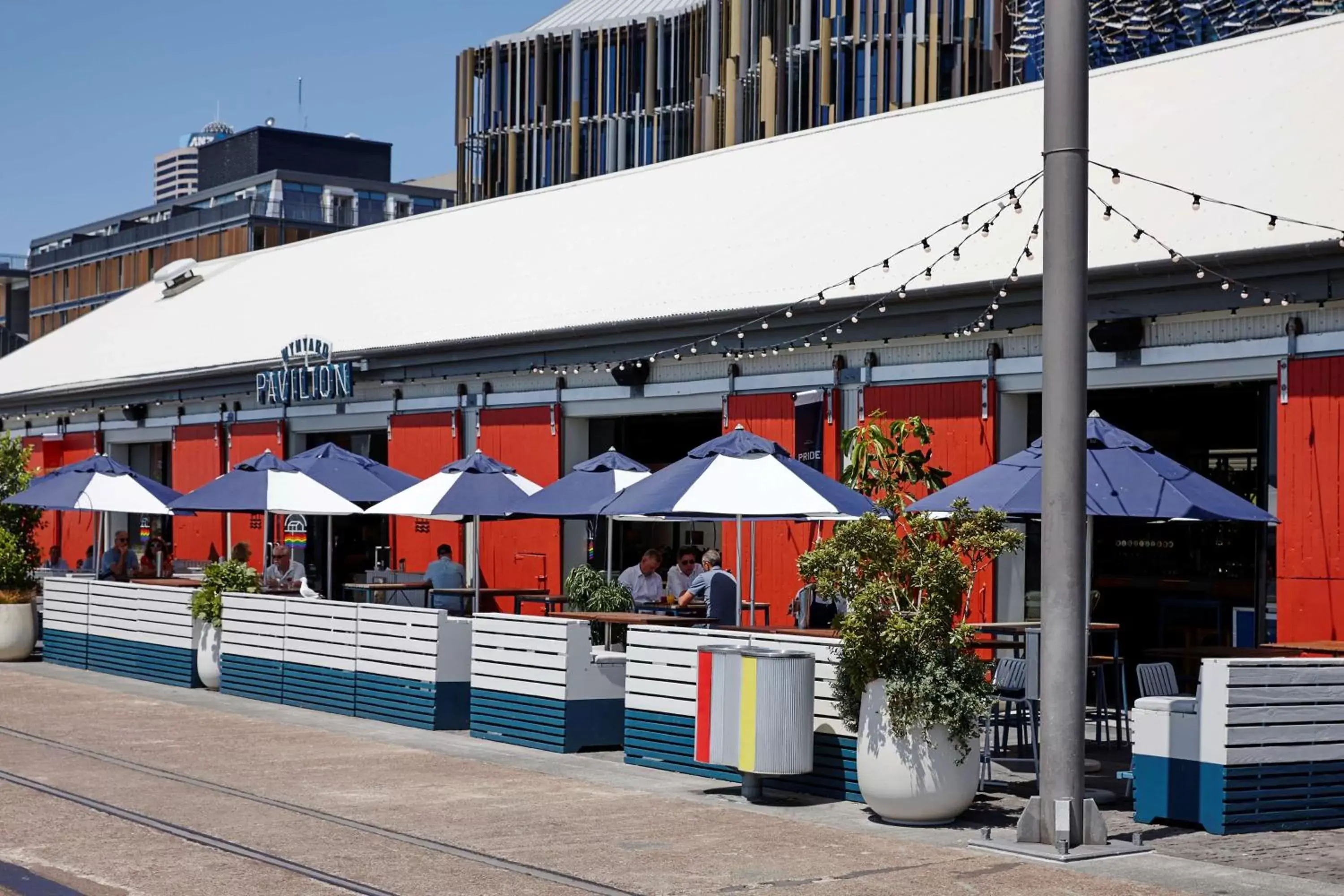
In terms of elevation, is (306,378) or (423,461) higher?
(306,378)

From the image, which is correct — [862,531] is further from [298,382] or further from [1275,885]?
[298,382]

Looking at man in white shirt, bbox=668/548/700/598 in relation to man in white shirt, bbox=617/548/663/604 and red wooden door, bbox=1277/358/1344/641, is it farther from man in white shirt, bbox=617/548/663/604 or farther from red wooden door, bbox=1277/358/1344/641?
red wooden door, bbox=1277/358/1344/641

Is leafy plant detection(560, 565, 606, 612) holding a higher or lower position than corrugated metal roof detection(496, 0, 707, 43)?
lower

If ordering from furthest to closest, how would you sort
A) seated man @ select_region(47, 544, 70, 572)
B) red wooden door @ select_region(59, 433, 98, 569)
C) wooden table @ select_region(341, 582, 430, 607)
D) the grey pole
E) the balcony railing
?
the balcony railing → red wooden door @ select_region(59, 433, 98, 569) → seated man @ select_region(47, 544, 70, 572) → wooden table @ select_region(341, 582, 430, 607) → the grey pole

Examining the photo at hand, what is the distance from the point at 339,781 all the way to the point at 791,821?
3.48 m

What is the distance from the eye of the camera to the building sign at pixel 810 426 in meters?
19.1

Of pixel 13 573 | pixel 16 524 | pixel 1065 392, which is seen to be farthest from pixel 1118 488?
pixel 16 524

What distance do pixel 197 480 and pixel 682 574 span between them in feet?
45.1

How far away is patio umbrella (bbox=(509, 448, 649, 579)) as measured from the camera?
706 inches

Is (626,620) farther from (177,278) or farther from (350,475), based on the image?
(177,278)

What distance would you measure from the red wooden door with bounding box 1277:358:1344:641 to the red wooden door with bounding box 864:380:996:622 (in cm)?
306

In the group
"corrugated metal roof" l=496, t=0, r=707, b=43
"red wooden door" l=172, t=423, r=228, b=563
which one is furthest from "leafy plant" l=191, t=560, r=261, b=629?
"corrugated metal roof" l=496, t=0, r=707, b=43

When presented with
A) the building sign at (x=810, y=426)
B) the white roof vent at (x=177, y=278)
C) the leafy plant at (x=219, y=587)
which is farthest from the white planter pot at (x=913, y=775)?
the white roof vent at (x=177, y=278)

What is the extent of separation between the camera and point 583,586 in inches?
688
